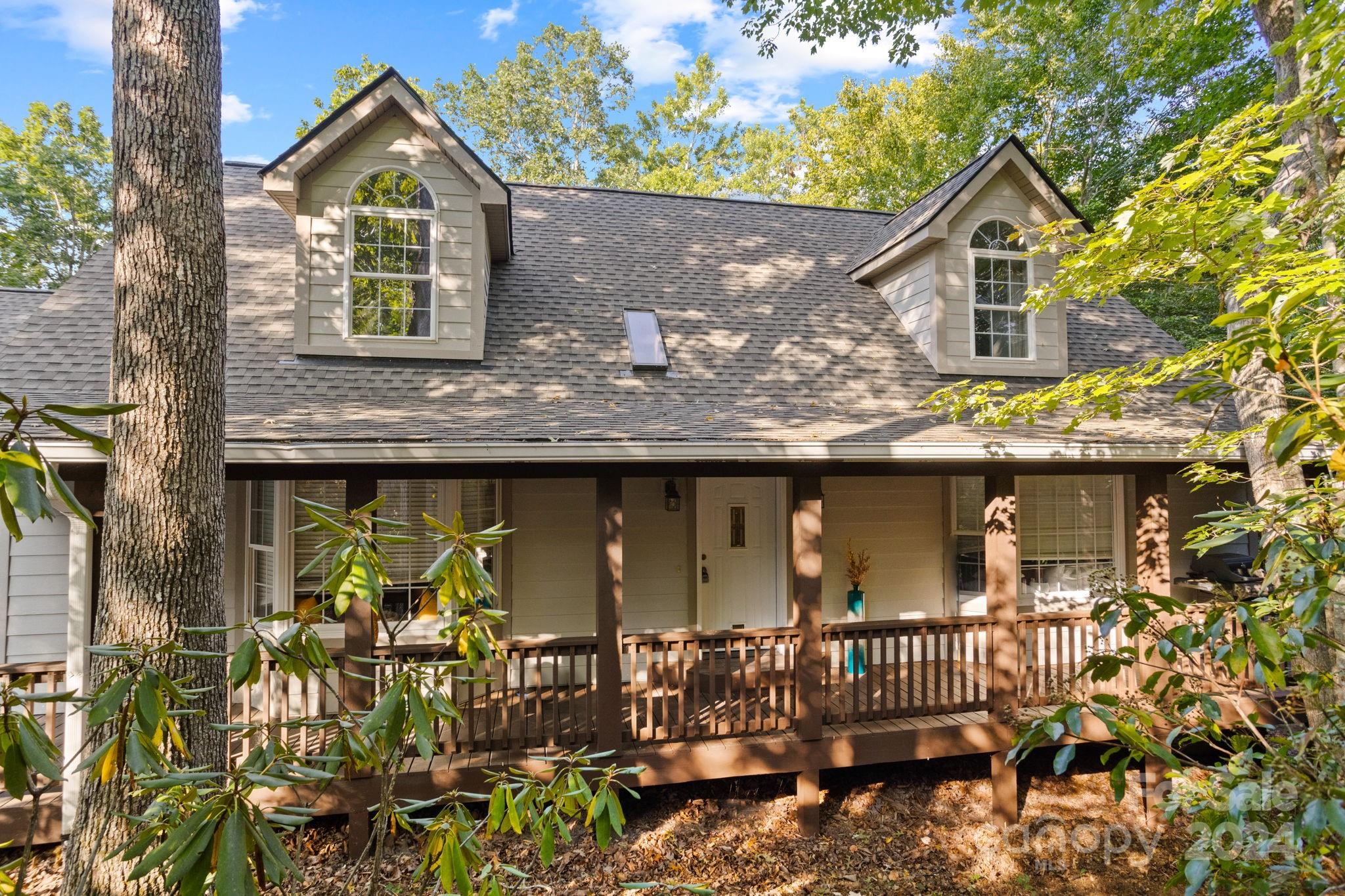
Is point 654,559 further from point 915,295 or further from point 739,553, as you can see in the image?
point 915,295

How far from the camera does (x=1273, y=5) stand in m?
5.18

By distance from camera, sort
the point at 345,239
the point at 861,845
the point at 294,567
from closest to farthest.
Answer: the point at 861,845 → the point at 294,567 → the point at 345,239

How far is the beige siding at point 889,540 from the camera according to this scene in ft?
24.6

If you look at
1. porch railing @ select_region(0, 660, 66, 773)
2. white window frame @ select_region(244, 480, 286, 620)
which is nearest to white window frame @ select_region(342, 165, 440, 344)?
white window frame @ select_region(244, 480, 286, 620)

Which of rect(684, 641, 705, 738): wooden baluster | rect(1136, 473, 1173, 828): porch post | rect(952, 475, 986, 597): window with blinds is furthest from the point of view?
rect(952, 475, 986, 597): window with blinds

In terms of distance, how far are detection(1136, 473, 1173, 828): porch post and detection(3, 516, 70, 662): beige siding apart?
9813 mm

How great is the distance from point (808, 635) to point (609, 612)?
171cm

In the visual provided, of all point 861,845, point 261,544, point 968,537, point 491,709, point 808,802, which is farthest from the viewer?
point 968,537

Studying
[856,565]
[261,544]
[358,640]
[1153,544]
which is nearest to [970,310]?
[1153,544]

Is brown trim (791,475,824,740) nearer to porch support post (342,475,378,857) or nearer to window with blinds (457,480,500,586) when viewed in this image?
window with blinds (457,480,500,586)

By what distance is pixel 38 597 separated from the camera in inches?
219

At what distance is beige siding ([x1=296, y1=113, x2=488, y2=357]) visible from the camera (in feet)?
20.8

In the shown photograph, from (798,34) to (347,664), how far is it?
8449mm

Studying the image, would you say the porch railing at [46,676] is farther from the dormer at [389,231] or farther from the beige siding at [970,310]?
the beige siding at [970,310]
